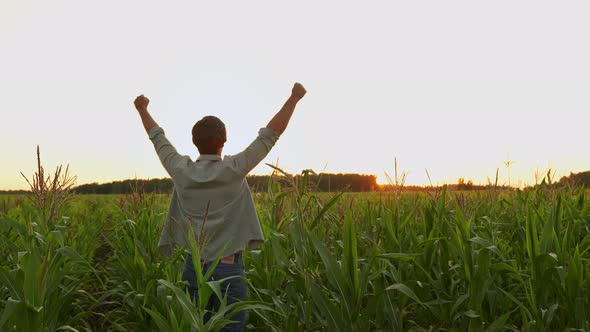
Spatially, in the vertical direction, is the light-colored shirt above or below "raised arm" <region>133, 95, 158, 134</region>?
below

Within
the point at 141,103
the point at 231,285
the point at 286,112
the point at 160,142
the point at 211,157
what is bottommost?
the point at 231,285

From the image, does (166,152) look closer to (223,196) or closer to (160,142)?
(160,142)

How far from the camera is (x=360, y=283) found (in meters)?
3.00

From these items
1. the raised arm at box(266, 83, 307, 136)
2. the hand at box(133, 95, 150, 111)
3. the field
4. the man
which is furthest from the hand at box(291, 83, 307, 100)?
the hand at box(133, 95, 150, 111)

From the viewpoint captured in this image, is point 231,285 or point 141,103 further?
point 141,103

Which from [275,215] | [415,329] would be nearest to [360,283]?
[415,329]

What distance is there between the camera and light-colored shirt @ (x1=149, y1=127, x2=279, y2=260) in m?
3.60

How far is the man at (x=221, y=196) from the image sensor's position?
3.59 metres

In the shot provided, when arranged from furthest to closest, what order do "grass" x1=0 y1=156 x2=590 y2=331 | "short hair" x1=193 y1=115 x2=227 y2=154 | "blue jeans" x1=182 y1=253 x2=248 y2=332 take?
"short hair" x1=193 y1=115 x2=227 y2=154 < "blue jeans" x1=182 y1=253 x2=248 y2=332 < "grass" x1=0 y1=156 x2=590 y2=331

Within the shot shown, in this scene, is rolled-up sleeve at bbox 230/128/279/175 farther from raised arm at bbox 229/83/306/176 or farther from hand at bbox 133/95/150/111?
hand at bbox 133/95/150/111

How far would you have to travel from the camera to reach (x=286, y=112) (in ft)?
12.7

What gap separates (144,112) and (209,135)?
0.99 metres

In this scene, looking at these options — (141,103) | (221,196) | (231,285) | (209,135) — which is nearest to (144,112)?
(141,103)

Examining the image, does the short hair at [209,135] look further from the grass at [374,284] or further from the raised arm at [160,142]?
the grass at [374,284]
